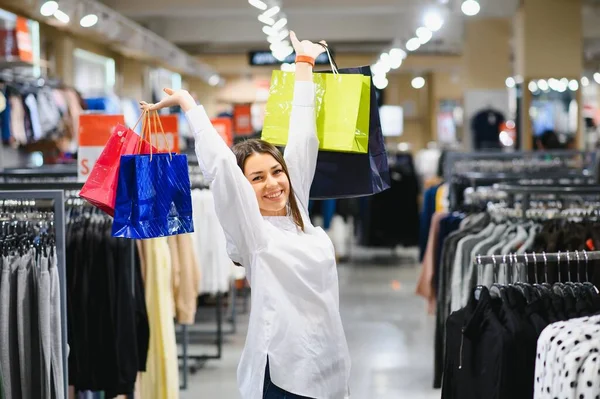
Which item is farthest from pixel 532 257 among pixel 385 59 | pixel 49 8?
pixel 385 59

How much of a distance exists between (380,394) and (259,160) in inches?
145

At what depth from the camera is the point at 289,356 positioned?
2.94 m

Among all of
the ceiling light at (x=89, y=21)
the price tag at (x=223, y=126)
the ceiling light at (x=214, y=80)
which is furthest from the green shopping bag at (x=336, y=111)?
the ceiling light at (x=214, y=80)

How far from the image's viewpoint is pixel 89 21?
11602 mm

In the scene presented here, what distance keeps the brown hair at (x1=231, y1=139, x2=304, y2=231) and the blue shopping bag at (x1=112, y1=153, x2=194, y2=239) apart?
27 cm

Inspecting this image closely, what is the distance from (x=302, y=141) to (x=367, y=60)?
72.9 feet

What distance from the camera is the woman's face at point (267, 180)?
305cm

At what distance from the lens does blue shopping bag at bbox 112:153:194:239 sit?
3.20m

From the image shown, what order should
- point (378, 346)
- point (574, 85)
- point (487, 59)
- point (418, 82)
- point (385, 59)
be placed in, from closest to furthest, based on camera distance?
point (378, 346), point (574, 85), point (487, 59), point (385, 59), point (418, 82)

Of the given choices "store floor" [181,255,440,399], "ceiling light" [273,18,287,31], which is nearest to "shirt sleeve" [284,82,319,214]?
"store floor" [181,255,440,399]

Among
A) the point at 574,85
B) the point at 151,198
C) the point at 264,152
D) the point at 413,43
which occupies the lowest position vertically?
the point at 151,198

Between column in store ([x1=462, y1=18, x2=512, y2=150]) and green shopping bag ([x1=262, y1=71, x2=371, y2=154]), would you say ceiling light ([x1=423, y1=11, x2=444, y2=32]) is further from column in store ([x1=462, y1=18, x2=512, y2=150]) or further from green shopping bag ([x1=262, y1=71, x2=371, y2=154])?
green shopping bag ([x1=262, y1=71, x2=371, y2=154])

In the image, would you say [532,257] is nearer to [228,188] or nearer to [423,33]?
[228,188]

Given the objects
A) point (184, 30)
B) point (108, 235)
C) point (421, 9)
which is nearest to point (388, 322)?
point (108, 235)
